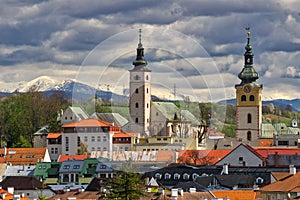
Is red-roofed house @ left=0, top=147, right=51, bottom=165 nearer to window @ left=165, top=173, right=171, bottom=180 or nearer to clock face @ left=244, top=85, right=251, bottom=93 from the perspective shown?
window @ left=165, top=173, right=171, bottom=180

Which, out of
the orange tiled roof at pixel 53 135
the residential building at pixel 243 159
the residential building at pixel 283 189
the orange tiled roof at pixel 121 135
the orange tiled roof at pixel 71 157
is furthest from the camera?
the orange tiled roof at pixel 53 135

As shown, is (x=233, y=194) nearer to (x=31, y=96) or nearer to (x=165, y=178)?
(x=165, y=178)

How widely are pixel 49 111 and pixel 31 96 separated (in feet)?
15.1

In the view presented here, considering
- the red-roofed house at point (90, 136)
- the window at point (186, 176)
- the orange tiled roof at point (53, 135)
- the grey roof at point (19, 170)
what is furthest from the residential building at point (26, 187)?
the orange tiled roof at point (53, 135)

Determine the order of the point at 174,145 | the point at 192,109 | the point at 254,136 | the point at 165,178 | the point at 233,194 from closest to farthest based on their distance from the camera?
the point at 233,194
the point at 165,178
the point at 192,109
the point at 174,145
the point at 254,136

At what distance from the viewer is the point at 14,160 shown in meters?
123

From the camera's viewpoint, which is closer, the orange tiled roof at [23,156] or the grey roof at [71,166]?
the grey roof at [71,166]

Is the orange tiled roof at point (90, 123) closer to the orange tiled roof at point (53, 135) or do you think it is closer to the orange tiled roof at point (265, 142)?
the orange tiled roof at point (53, 135)

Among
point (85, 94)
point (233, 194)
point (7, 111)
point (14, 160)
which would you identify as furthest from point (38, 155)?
point (233, 194)

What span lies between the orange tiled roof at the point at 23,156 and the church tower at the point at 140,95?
12.0 meters

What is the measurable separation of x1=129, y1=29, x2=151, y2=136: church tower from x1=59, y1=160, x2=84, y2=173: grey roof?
1145cm

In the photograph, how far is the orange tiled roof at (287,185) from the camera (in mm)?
70762

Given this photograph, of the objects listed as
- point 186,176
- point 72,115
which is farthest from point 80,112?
point 186,176

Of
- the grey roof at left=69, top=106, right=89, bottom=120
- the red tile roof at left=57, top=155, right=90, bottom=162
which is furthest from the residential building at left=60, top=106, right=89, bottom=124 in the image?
the red tile roof at left=57, top=155, right=90, bottom=162
